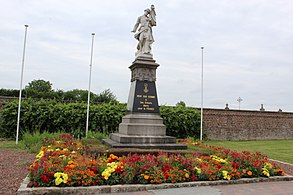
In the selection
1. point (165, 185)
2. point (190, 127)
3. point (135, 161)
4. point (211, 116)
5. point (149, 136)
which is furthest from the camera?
point (211, 116)

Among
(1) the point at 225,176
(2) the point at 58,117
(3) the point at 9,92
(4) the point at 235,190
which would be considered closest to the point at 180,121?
(2) the point at 58,117

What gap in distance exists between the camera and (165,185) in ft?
15.6

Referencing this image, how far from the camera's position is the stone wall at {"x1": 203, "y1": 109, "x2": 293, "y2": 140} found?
19.8m

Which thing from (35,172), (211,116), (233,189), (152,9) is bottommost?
(233,189)

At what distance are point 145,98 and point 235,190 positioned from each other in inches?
205

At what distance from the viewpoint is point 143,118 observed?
353 inches

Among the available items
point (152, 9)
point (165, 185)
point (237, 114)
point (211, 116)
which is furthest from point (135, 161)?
point (237, 114)

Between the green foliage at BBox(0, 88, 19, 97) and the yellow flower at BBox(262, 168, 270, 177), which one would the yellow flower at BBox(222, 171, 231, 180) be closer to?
the yellow flower at BBox(262, 168, 270, 177)

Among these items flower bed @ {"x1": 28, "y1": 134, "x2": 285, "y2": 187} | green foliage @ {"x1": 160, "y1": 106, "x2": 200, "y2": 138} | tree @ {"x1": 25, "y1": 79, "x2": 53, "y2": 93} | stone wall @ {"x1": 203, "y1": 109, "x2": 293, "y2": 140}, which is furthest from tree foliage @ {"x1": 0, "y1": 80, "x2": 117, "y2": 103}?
flower bed @ {"x1": 28, "y1": 134, "x2": 285, "y2": 187}

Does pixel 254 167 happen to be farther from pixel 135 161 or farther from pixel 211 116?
pixel 211 116

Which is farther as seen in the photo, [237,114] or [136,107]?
[237,114]

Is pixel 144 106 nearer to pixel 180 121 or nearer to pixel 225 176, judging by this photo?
pixel 225 176

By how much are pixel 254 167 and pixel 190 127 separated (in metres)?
11.7

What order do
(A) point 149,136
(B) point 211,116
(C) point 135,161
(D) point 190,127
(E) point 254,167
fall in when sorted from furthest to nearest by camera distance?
(B) point 211,116, (D) point 190,127, (A) point 149,136, (E) point 254,167, (C) point 135,161
